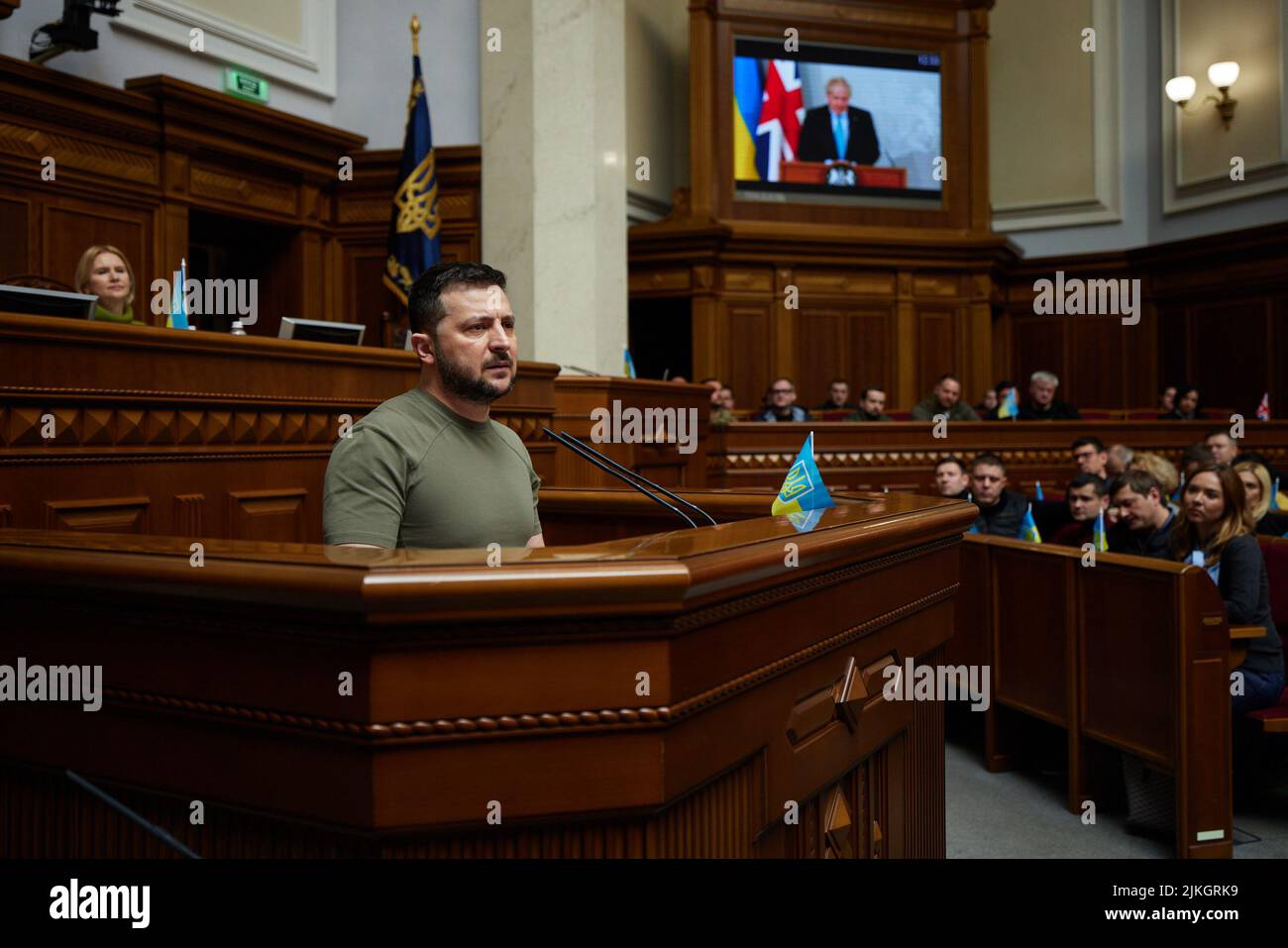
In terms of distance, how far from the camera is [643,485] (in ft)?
7.68

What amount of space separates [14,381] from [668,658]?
A: 7.82ft

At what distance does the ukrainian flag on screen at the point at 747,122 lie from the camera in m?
11.0

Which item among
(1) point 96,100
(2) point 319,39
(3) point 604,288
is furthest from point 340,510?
(2) point 319,39

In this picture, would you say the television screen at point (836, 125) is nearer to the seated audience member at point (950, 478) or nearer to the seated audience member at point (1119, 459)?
the seated audience member at point (1119, 459)

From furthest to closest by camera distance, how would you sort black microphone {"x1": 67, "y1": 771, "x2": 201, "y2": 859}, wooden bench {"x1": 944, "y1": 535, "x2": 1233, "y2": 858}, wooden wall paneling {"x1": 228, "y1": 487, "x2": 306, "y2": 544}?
wooden wall paneling {"x1": 228, "y1": 487, "x2": 306, "y2": 544}
wooden bench {"x1": 944, "y1": 535, "x2": 1233, "y2": 858}
black microphone {"x1": 67, "y1": 771, "x2": 201, "y2": 859}

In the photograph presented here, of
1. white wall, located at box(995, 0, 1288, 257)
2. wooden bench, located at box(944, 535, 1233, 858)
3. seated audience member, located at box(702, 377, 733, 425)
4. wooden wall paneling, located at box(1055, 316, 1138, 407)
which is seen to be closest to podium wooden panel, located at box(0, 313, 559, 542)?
wooden bench, located at box(944, 535, 1233, 858)

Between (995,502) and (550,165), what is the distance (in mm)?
3535

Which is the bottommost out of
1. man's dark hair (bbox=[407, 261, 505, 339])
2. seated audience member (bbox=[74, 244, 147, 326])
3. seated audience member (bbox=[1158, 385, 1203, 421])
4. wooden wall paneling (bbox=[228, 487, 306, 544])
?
wooden wall paneling (bbox=[228, 487, 306, 544])

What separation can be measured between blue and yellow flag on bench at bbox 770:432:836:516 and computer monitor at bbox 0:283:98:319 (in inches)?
85.8

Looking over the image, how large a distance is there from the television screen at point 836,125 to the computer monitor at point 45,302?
847 cm

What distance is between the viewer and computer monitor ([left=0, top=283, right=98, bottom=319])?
10.1 ft

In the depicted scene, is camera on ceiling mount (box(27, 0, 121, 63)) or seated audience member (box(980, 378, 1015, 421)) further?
seated audience member (box(980, 378, 1015, 421))

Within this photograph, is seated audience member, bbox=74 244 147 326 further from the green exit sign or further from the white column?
the green exit sign
